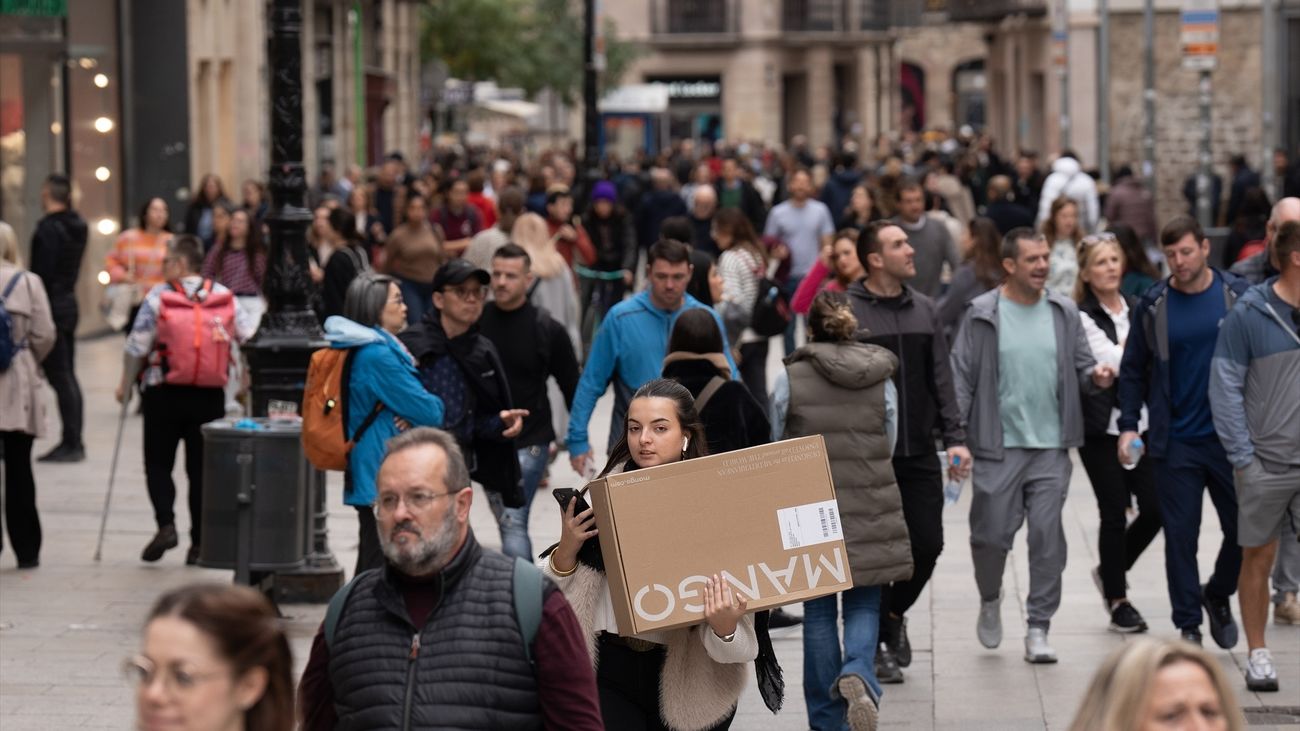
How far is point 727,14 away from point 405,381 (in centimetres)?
6292

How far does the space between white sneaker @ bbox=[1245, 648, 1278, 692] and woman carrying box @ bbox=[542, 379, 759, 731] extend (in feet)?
11.1

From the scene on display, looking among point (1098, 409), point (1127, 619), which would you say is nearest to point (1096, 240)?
point (1098, 409)

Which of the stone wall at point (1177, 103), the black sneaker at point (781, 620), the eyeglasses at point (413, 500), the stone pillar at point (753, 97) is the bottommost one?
the black sneaker at point (781, 620)

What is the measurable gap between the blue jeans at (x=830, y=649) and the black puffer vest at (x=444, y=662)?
3278 mm

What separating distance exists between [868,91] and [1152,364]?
2633 inches

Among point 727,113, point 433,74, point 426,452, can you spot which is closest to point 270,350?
point 426,452

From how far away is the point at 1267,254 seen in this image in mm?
9898

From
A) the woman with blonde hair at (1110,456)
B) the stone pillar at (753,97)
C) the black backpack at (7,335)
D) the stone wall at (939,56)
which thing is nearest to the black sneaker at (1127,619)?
the woman with blonde hair at (1110,456)

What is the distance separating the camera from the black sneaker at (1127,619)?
9641 millimetres

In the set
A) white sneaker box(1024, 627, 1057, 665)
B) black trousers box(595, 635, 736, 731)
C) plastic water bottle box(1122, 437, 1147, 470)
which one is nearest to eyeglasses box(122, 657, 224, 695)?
→ black trousers box(595, 635, 736, 731)

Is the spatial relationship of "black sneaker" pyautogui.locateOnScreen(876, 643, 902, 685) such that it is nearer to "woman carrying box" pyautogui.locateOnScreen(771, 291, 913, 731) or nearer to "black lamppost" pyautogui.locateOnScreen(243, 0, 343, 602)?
"woman carrying box" pyautogui.locateOnScreen(771, 291, 913, 731)

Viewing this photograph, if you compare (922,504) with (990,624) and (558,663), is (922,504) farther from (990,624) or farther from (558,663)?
(558,663)

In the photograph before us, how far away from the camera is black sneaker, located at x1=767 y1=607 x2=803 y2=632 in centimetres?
984

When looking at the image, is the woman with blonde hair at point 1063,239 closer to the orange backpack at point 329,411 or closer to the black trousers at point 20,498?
the orange backpack at point 329,411
